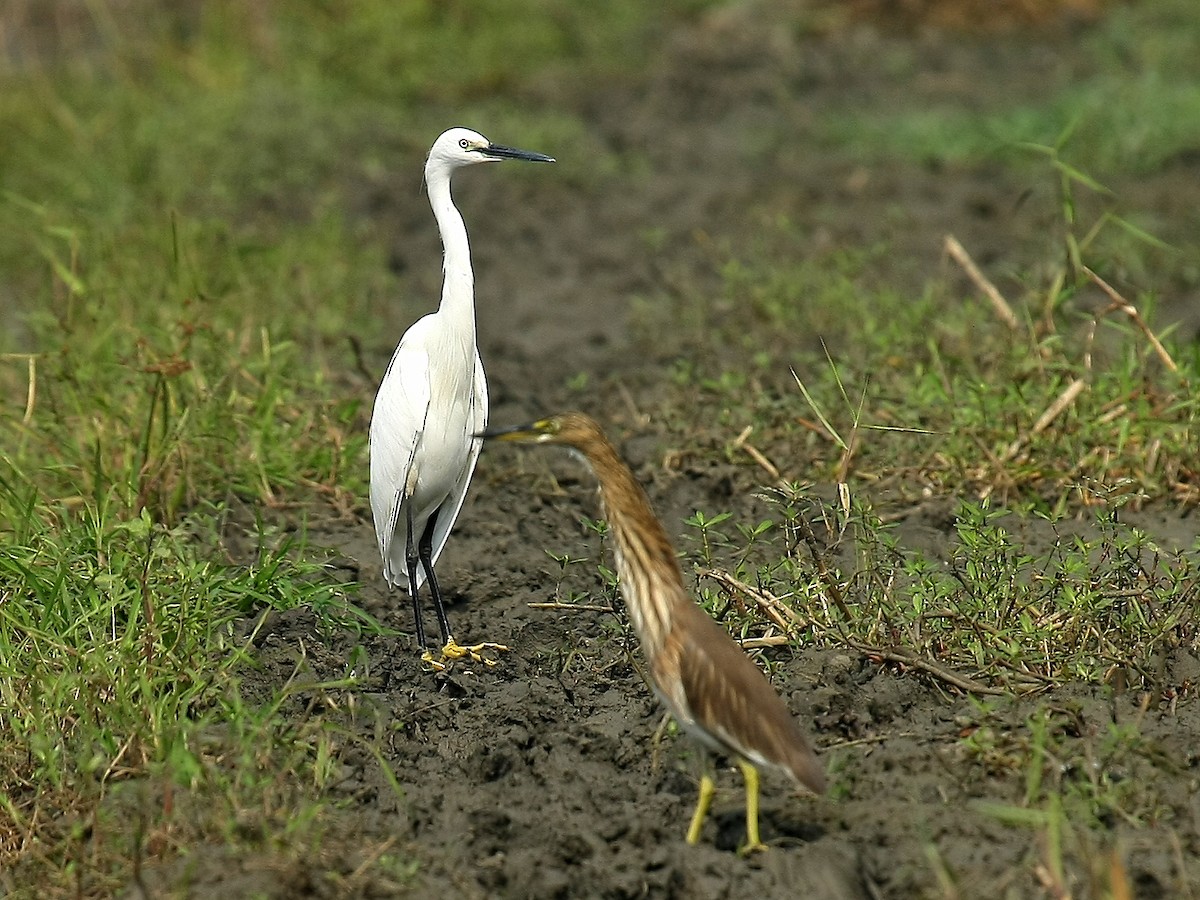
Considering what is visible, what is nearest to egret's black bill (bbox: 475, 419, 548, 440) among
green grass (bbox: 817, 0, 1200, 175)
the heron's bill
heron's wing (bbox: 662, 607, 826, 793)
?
the heron's bill

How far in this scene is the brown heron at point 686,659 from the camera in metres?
3.69

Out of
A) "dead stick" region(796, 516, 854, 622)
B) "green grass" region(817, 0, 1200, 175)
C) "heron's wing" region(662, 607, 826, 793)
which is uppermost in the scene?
"heron's wing" region(662, 607, 826, 793)

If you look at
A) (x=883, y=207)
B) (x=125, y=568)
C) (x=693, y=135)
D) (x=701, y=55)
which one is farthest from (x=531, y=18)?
(x=125, y=568)

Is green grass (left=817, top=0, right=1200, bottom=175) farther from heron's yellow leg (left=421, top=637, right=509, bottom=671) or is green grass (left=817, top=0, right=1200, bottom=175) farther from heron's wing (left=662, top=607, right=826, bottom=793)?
heron's wing (left=662, top=607, right=826, bottom=793)

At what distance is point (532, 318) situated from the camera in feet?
27.4

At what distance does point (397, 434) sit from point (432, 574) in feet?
1.64

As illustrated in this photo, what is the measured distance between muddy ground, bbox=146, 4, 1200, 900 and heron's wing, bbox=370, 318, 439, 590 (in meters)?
0.33

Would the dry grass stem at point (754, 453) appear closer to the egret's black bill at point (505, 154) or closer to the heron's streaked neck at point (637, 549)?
the egret's black bill at point (505, 154)

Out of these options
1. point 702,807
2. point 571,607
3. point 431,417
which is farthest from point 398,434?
point 702,807

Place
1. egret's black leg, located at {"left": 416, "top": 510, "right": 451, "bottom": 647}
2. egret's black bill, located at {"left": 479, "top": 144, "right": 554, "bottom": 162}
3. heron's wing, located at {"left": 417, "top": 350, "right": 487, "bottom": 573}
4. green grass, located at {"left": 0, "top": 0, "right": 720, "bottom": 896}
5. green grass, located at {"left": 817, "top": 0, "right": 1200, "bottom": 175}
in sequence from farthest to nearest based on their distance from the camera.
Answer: green grass, located at {"left": 817, "top": 0, "right": 1200, "bottom": 175}
egret's black bill, located at {"left": 479, "top": 144, "right": 554, "bottom": 162}
heron's wing, located at {"left": 417, "top": 350, "right": 487, "bottom": 573}
egret's black leg, located at {"left": 416, "top": 510, "right": 451, "bottom": 647}
green grass, located at {"left": 0, "top": 0, "right": 720, "bottom": 896}

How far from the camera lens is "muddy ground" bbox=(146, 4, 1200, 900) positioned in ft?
12.3

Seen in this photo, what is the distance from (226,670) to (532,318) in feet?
13.0

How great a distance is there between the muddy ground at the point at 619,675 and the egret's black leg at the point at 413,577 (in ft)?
0.39

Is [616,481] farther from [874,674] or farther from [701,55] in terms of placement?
[701,55]
